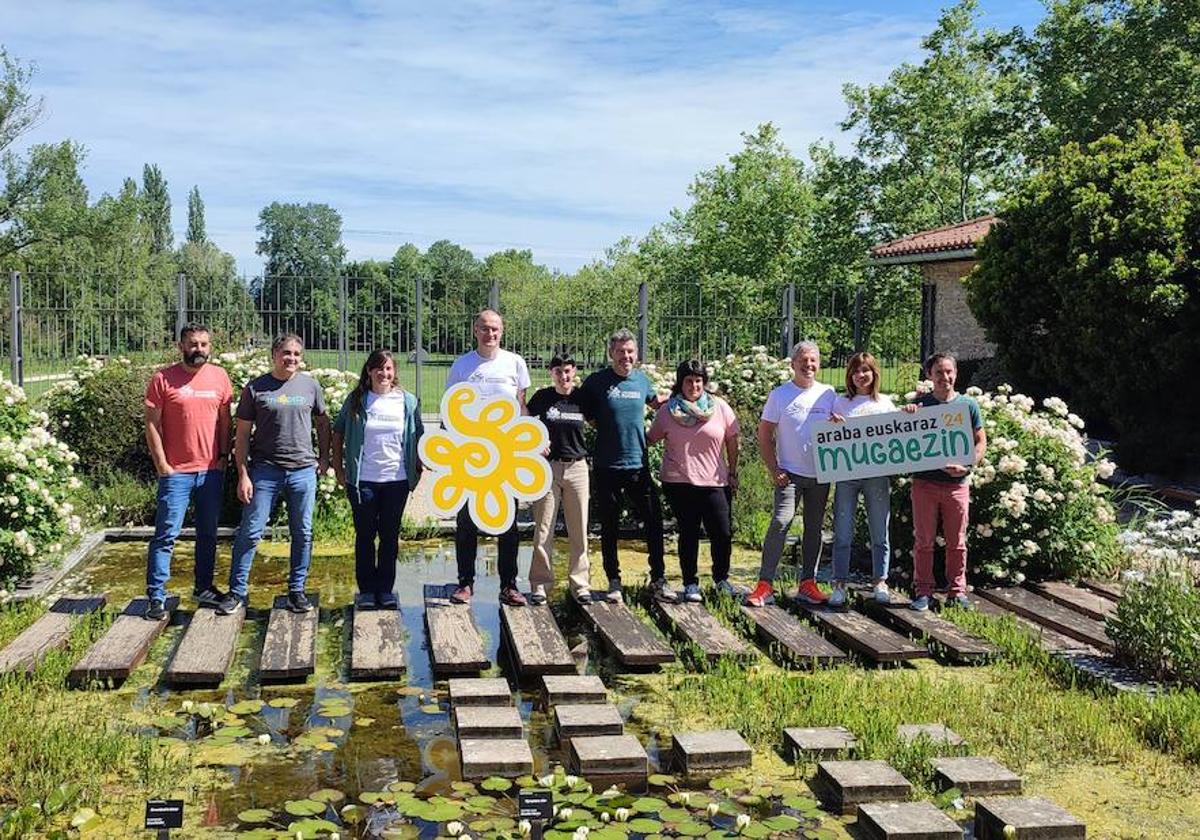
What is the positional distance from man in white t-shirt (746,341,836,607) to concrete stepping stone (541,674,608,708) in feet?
7.23

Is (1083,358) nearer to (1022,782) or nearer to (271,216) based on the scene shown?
(1022,782)

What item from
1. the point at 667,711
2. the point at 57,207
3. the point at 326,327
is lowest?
the point at 667,711

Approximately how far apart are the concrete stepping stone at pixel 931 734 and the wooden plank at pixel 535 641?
1.94 m

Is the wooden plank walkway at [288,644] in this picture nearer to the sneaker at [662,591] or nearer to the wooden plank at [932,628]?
the sneaker at [662,591]

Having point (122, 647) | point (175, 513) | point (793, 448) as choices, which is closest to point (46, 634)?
point (122, 647)

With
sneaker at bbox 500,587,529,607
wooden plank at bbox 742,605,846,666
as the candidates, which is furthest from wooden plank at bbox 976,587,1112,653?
sneaker at bbox 500,587,529,607

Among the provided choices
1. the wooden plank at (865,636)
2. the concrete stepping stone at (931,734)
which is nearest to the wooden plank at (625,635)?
the wooden plank at (865,636)

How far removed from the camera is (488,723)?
5.41 metres

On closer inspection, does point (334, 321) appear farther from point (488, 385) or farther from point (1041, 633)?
point (1041, 633)

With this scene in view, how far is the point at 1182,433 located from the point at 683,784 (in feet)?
37.6

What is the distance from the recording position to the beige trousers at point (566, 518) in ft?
26.2

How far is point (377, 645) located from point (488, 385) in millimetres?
1904

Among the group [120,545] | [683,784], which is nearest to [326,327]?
[120,545]

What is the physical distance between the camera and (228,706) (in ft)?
19.8
